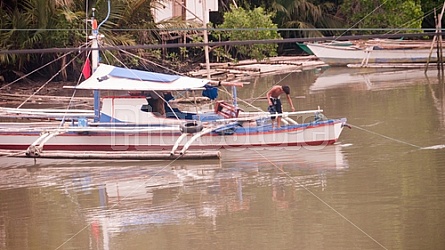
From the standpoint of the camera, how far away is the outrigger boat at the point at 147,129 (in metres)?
17.4

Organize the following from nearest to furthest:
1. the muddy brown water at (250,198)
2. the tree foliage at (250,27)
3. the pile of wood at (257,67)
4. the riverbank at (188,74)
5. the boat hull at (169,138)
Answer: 1. the muddy brown water at (250,198)
2. the boat hull at (169,138)
3. the riverbank at (188,74)
4. the pile of wood at (257,67)
5. the tree foliage at (250,27)

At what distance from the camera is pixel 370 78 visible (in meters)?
32.3

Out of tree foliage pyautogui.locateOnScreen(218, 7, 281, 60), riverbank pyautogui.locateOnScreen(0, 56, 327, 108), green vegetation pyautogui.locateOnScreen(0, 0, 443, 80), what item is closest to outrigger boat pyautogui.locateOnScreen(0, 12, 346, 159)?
riverbank pyautogui.locateOnScreen(0, 56, 327, 108)

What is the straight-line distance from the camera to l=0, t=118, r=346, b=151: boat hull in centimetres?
1756

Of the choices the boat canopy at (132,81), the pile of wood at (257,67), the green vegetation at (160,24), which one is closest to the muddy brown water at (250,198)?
the boat canopy at (132,81)

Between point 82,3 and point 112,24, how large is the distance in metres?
1.24

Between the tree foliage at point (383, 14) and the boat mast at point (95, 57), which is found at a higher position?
the tree foliage at point (383, 14)

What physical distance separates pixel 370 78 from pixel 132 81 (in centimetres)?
1617

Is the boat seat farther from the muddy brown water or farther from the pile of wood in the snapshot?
the pile of wood

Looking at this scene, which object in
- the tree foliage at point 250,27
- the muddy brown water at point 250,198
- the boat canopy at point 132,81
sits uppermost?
the tree foliage at point 250,27

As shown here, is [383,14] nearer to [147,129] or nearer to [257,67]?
[257,67]

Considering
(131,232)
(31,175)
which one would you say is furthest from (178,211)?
(31,175)

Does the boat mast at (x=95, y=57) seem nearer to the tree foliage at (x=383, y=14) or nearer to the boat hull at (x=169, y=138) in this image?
the boat hull at (x=169, y=138)

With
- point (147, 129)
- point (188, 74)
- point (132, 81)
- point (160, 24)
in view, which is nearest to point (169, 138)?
point (147, 129)
